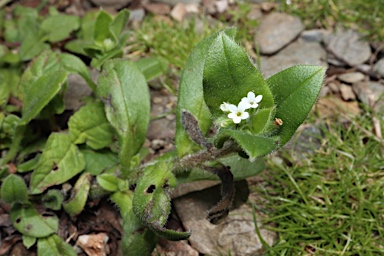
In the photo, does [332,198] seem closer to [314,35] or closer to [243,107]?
[243,107]

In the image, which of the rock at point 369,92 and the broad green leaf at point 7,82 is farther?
the rock at point 369,92

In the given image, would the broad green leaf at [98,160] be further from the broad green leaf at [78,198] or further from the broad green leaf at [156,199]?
the broad green leaf at [156,199]

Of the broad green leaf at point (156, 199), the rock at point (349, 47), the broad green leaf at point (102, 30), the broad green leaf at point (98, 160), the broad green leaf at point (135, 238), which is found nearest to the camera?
the broad green leaf at point (156, 199)

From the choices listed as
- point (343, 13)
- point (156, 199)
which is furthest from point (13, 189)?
point (343, 13)

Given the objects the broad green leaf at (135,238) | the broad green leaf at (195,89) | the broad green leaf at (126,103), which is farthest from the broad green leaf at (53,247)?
the broad green leaf at (195,89)

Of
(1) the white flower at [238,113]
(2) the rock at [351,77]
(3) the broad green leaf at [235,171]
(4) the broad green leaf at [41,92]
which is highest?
(1) the white flower at [238,113]

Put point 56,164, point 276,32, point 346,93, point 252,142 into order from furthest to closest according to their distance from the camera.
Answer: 1. point 276,32
2. point 346,93
3. point 56,164
4. point 252,142

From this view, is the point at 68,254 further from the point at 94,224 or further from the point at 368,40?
the point at 368,40
